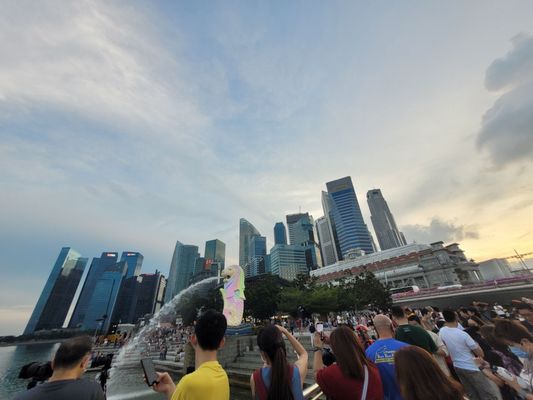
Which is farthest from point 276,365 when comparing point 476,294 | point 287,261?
point 287,261

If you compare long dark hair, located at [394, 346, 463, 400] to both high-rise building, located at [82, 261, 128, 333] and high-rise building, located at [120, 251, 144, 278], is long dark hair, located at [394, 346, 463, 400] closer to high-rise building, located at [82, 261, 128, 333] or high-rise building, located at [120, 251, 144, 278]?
high-rise building, located at [82, 261, 128, 333]

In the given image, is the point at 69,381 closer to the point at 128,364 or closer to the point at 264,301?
the point at 128,364

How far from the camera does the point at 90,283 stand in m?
153

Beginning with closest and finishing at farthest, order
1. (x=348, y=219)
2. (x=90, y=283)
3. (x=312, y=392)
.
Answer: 1. (x=312, y=392)
2. (x=348, y=219)
3. (x=90, y=283)

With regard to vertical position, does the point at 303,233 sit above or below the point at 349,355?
above

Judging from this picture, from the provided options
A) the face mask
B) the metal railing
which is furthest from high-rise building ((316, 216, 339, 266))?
the metal railing

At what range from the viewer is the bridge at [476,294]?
3569 cm

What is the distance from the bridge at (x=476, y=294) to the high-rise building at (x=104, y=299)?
14872 cm

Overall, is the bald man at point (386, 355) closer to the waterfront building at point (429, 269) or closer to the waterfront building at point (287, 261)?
the waterfront building at point (429, 269)

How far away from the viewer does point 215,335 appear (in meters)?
2.22

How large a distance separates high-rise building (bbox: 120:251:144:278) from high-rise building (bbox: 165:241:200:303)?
1036 inches

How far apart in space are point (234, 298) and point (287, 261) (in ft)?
417

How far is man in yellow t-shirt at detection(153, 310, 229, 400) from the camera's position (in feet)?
6.03

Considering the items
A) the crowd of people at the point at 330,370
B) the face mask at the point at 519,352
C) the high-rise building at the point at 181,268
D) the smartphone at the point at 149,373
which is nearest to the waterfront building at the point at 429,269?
the face mask at the point at 519,352
